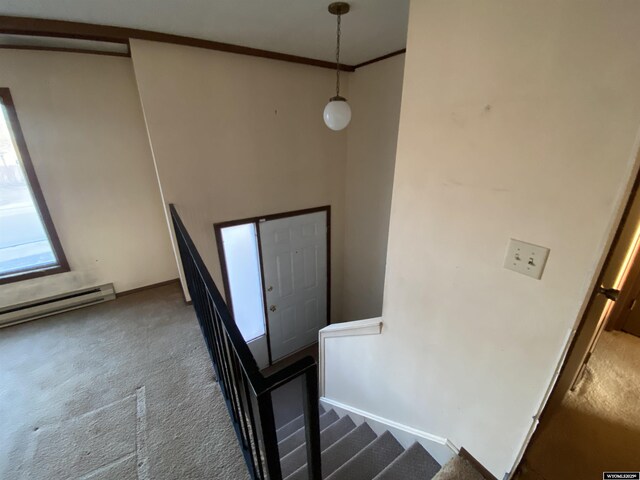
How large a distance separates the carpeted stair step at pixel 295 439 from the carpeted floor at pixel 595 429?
1529mm

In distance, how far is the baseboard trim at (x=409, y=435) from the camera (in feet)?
5.00

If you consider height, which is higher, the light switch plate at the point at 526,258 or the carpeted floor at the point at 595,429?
the light switch plate at the point at 526,258

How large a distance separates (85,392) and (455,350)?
2137mm

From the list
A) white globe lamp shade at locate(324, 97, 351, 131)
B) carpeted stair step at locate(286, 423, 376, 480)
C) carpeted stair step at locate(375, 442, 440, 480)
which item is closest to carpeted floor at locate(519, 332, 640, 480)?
carpeted stair step at locate(375, 442, 440, 480)

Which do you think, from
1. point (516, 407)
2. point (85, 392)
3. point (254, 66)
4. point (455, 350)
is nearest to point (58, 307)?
point (85, 392)

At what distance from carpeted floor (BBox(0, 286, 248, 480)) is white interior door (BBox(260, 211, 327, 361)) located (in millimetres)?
1198

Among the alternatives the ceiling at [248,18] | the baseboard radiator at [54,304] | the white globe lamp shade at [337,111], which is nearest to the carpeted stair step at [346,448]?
the white globe lamp shade at [337,111]

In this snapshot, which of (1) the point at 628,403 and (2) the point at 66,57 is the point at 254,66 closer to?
(2) the point at 66,57

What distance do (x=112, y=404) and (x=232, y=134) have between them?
2196mm

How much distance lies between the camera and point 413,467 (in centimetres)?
160

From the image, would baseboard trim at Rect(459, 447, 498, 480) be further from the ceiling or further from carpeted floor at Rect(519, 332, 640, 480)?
the ceiling

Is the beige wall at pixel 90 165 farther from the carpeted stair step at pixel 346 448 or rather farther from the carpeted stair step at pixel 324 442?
the carpeted stair step at pixel 346 448

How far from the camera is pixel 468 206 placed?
→ 1.14m

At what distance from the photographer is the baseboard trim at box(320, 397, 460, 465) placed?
5.00ft
